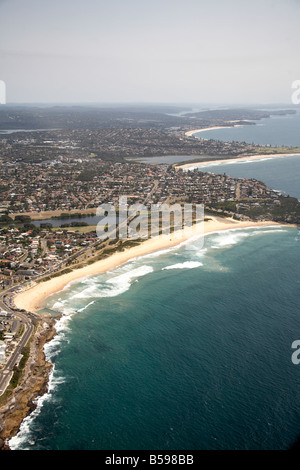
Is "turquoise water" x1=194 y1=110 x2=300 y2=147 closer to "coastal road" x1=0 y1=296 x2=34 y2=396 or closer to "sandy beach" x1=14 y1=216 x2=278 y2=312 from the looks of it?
"sandy beach" x1=14 y1=216 x2=278 y2=312

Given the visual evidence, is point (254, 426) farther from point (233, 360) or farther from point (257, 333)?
point (257, 333)

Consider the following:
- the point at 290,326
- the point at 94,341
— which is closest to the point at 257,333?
the point at 290,326

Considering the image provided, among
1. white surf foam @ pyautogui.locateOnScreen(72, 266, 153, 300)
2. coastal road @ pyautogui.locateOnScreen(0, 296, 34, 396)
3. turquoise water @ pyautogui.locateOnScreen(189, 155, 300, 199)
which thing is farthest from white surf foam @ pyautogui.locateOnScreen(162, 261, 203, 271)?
turquoise water @ pyautogui.locateOnScreen(189, 155, 300, 199)

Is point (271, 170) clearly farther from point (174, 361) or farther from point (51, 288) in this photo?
point (174, 361)

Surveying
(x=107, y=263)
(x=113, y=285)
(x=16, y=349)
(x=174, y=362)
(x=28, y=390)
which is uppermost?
(x=107, y=263)

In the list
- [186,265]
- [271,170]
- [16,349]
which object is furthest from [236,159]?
[16,349]

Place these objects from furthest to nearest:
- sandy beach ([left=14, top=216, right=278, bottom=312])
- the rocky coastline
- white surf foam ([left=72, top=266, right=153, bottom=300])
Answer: white surf foam ([left=72, top=266, right=153, bottom=300]) < sandy beach ([left=14, top=216, right=278, bottom=312]) < the rocky coastline
